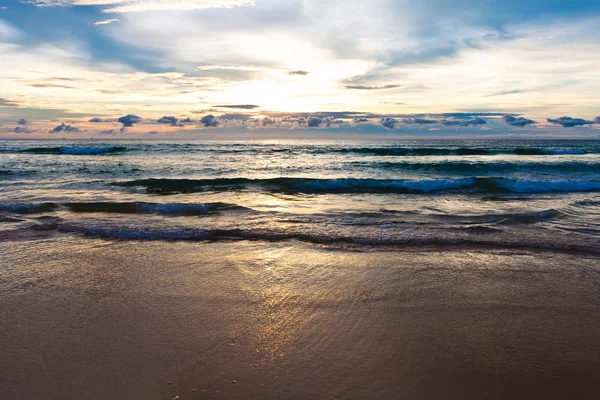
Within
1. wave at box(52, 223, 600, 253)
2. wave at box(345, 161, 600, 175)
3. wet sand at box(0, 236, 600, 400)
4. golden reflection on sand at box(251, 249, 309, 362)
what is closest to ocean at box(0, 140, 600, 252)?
wave at box(52, 223, 600, 253)

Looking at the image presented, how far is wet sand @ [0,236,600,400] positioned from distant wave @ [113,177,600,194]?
31.8ft

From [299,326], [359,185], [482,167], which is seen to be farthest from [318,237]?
[482,167]

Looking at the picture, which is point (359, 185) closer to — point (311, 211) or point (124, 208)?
point (311, 211)

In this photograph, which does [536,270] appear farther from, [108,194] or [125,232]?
[108,194]

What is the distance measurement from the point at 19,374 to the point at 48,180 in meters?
18.4

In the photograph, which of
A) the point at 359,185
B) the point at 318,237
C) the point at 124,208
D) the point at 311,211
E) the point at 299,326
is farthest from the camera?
the point at 359,185

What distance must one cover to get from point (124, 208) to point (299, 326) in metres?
8.59

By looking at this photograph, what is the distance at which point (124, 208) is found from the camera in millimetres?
10641

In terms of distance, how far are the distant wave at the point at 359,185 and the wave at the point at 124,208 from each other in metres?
3.87

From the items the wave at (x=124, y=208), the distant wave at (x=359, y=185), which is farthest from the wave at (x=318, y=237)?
the distant wave at (x=359, y=185)

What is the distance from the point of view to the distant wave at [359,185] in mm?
15680

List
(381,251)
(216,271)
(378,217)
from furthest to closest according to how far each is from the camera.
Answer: (378,217) < (381,251) < (216,271)

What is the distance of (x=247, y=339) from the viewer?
11.4 ft

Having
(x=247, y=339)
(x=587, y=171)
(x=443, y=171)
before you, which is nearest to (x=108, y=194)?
(x=247, y=339)
